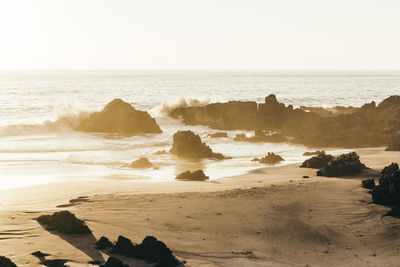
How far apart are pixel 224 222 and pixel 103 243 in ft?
9.59

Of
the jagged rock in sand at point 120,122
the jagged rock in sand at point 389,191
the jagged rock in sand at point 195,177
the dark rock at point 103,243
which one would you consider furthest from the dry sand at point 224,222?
the jagged rock in sand at point 120,122

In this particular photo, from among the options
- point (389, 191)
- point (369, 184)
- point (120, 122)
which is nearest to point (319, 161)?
point (369, 184)

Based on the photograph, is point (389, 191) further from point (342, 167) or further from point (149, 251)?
point (149, 251)

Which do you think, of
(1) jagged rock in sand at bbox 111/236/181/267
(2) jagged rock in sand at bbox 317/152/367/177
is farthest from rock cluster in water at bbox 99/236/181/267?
(2) jagged rock in sand at bbox 317/152/367/177

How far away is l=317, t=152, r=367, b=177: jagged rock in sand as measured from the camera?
15.5 metres

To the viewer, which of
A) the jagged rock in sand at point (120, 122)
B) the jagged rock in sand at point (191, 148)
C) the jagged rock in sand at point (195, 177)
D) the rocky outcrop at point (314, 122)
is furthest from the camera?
the jagged rock in sand at point (120, 122)

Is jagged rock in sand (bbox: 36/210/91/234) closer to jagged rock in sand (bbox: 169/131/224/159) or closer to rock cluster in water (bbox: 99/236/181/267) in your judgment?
rock cluster in water (bbox: 99/236/181/267)

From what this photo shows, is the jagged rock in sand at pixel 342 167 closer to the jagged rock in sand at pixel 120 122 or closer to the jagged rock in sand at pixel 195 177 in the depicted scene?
the jagged rock in sand at pixel 195 177

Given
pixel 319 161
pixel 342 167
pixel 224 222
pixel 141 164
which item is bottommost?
pixel 141 164

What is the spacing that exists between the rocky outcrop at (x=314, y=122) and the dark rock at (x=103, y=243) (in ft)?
65.2

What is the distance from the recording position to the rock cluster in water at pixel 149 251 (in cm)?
825

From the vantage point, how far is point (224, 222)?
1067 centimetres

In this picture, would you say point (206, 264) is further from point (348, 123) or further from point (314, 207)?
point (348, 123)

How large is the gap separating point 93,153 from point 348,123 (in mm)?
14414
